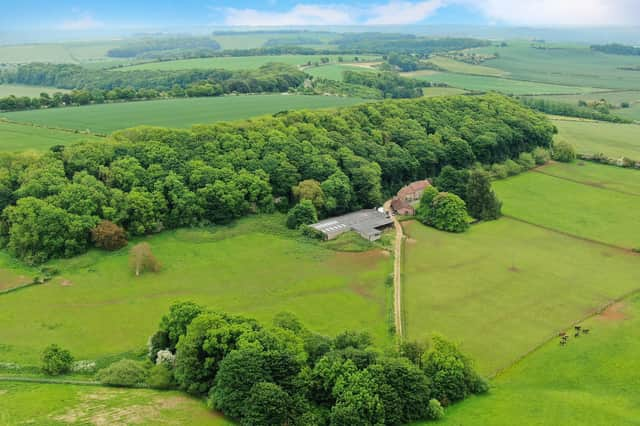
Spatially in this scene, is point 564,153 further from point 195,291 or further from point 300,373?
point 300,373

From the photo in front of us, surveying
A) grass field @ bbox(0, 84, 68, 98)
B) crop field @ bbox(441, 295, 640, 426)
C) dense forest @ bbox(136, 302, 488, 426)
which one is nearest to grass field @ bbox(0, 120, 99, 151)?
grass field @ bbox(0, 84, 68, 98)

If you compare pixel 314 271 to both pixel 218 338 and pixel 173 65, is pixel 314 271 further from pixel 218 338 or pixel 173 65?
pixel 173 65

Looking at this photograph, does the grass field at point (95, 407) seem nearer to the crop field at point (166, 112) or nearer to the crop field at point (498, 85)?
the crop field at point (166, 112)

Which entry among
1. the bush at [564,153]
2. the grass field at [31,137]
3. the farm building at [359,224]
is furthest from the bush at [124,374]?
the bush at [564,153]

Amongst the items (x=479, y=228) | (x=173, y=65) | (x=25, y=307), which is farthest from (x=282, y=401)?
(x=173, y=65)

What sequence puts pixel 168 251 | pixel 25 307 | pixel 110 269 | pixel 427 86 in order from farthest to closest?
pixel 427 86 → pixel 168 251 → pixel 110 269 → pixel 25 307

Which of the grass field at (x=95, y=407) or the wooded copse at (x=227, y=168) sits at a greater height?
the wooded copse at (x=227, y=168)
